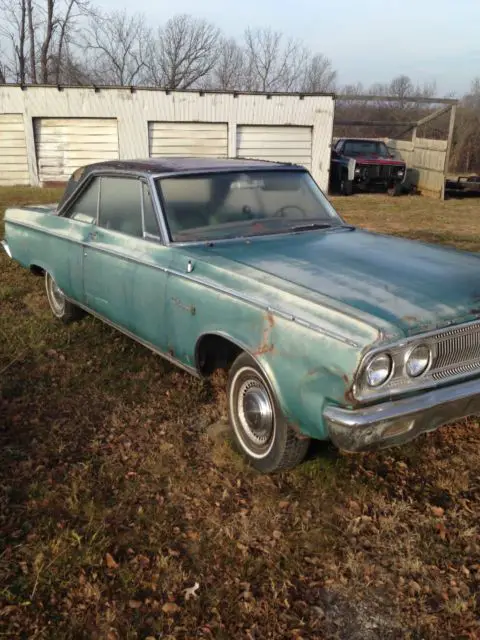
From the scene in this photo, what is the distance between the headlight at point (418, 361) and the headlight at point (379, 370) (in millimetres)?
109

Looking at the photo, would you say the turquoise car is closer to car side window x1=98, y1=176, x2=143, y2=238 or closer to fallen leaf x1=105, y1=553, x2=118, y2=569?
car side window x1=98, y1=176, x2=143, y2=238

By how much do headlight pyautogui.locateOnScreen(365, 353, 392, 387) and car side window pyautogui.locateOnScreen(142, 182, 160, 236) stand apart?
188 centimetres

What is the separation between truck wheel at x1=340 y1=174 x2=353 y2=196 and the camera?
684 inches

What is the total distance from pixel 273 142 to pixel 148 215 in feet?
46.3

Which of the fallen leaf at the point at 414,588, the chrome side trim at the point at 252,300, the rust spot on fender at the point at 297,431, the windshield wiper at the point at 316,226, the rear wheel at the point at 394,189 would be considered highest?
the windshield wiper at the point at 316,226

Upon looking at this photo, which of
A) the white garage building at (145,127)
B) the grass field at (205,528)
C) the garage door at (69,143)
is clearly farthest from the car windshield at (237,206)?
the garage door at (69,143)

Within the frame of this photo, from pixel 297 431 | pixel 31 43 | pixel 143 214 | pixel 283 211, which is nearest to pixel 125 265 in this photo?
pixel 143 214

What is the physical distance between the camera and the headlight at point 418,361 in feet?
8.42

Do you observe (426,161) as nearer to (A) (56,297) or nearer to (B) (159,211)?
(A) (56,297)

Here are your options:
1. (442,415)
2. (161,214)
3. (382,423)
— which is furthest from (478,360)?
(161,214)

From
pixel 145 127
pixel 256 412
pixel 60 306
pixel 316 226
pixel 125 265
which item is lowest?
pixel 60 306

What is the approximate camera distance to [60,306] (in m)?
5.44

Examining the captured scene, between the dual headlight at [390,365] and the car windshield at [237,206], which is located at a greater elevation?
the car windshield at [237,206]

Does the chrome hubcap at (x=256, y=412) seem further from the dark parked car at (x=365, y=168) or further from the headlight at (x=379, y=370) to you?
the dark parked car at (x=365, y=168)
